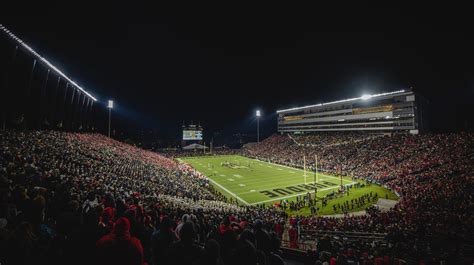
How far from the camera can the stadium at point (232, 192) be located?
3.35 meters

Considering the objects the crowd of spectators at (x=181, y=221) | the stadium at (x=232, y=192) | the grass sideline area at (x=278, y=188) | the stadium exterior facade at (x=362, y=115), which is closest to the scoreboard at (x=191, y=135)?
the stadium at (x=232, y=192)

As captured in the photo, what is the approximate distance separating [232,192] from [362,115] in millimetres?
53866

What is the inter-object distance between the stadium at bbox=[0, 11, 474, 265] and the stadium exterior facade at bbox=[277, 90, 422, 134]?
335 mm

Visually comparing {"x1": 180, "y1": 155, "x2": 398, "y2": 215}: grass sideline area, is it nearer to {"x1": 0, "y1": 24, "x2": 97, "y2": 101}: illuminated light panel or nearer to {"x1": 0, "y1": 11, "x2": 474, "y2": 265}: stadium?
{"x1": 0, "y1": 11, "x2": 474, "y2": 265}: stadium

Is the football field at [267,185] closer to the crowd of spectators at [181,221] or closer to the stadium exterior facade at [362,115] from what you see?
the crowd of spectators at [181,221]

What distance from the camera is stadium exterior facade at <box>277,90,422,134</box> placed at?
5441 centimetres

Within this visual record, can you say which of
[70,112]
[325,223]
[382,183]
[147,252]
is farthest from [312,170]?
[70,112]

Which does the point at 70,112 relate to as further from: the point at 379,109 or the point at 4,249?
the point at 379,109

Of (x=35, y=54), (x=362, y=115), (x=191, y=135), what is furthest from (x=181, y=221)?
(x=191, y=135)

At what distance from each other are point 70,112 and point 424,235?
200ft

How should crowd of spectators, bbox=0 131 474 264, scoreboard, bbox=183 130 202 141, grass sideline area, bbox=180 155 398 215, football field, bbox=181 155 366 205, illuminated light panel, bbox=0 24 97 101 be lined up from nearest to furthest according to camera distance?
crowd of spectators, bbox=0 131 474 264 < illuminated light panel, bbox=0 24 97 101 < grass sideline area, bbox=180 155 398 215 < football field, bbox=181 155 366 205 < scoreboard, bbox=183 130 202 141

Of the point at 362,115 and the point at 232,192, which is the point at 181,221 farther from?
the point at 362,115

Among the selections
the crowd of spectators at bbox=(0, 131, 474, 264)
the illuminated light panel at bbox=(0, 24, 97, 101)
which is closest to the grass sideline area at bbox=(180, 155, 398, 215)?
the crowd of spectators at bbox=(0, 131, 474, 264)

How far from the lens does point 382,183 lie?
33.2m
